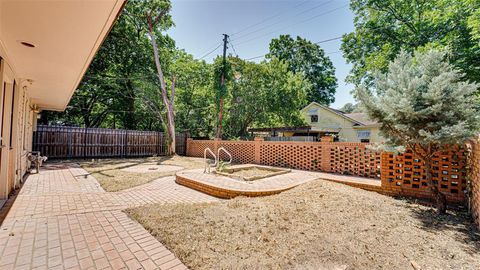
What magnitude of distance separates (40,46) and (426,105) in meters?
6.50

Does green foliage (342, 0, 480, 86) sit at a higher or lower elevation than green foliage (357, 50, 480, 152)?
higher

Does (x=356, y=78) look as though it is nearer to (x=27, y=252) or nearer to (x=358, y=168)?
(x=358, y=168)

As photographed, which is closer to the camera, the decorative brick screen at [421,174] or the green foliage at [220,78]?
the decorative brick screen at [421,174]

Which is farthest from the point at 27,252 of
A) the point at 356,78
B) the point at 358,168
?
the point at 356,78

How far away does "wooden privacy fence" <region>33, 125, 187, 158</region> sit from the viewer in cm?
1100

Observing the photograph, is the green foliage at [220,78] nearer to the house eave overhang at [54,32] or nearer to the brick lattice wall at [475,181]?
the house eave overhang at [54,32]

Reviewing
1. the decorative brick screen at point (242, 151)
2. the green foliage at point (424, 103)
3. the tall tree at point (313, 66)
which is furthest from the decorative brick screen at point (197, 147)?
the tall tree at point (313, 66)

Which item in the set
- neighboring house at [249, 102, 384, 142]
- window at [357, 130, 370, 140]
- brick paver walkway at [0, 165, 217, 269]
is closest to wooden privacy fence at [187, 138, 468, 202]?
brick paver walkway at [0, 165, 217, 269]

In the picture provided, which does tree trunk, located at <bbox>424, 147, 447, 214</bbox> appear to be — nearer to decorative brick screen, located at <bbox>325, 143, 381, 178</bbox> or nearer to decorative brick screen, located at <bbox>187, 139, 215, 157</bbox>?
decorative brick screen, located at <bbox>325, 143, 381, 178</bbox>

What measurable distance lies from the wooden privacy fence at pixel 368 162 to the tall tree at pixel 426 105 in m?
0.31

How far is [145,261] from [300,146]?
6.83 meters

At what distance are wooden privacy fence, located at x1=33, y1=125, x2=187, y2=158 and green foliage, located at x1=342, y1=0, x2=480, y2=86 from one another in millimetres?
13481

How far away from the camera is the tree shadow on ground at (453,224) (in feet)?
8.54

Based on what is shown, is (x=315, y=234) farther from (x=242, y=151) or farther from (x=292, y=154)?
(x=242, y=151)
